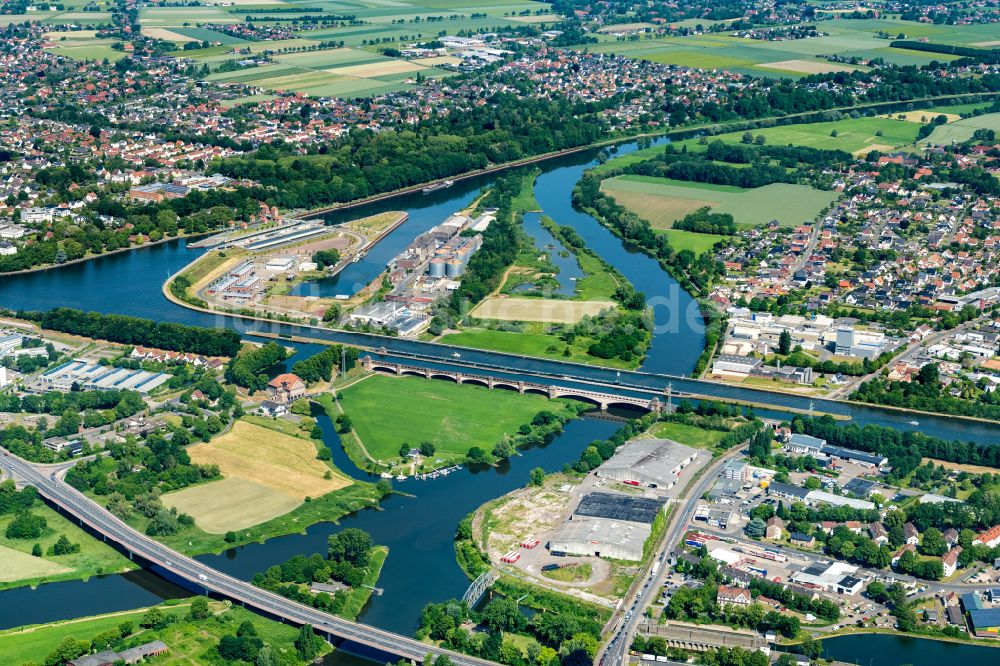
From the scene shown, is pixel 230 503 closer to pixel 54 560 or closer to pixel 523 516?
pixel 54 560

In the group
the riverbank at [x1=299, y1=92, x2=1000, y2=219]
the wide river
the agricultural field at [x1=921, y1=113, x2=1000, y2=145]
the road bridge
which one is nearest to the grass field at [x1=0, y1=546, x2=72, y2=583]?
the wide river

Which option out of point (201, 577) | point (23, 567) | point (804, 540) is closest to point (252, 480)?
point (201, 577)

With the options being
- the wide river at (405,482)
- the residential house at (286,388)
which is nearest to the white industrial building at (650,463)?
the wide river at (405,482)

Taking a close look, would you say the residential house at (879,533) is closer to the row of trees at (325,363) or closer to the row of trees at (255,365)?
the row of trees at (325,363)

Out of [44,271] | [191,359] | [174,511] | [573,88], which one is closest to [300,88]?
[573,88]

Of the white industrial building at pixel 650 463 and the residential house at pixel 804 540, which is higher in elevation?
the white industrial building at pixel 650 463

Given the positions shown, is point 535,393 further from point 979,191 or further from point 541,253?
point 979,191
